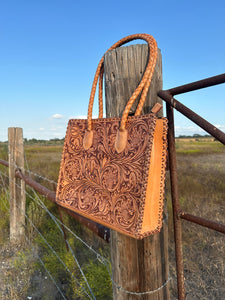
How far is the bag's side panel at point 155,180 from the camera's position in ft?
2.57

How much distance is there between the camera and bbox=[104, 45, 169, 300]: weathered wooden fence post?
98 centimetres

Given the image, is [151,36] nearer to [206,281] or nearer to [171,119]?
[171,119]

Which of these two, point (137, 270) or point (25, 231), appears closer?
point (137, 270)

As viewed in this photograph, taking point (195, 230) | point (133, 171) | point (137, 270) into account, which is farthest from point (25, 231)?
point (133, 171)

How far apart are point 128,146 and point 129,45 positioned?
1.57ft

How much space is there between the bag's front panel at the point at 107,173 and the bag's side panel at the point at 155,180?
28 millimetres

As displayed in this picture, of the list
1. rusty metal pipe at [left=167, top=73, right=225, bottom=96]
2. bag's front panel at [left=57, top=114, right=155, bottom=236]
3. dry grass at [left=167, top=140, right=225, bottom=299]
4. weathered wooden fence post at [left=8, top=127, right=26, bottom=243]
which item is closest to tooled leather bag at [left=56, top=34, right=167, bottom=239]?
bag's front panel at [left=57, top=114, right=155, bottom=236]

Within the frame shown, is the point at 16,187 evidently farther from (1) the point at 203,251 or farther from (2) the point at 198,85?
(2) the point at 198,85

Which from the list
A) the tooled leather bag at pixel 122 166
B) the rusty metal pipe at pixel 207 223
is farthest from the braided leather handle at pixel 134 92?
the rusty metal pipe at pixel 207 223

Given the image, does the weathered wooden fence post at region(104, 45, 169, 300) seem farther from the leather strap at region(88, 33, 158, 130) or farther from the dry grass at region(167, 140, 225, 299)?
the dry grass at region(167, 140, 225, 299)

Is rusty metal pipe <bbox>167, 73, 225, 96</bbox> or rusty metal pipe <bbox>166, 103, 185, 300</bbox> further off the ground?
rusty metal pipe <bbox>167, 73, 225, 96</bbox>

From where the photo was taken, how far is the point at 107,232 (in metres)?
1.36

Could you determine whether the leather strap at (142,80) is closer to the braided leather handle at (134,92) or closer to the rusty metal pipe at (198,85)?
the braided leather handle at (134,92)

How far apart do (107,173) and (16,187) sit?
363cm
